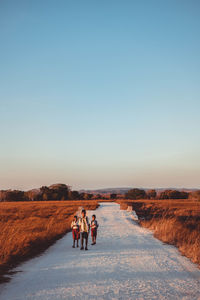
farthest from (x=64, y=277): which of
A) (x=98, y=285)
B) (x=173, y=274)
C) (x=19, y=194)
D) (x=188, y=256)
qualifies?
(x=19, y=194)

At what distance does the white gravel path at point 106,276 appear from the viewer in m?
5.77

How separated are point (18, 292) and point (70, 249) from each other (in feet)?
19.1

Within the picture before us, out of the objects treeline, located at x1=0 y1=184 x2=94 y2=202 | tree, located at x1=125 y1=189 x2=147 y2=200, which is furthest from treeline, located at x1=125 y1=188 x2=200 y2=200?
treeline, located at x1=0 y1=184 x2=94 y2=202

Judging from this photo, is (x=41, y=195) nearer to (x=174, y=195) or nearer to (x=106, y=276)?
(x=174, y=195)

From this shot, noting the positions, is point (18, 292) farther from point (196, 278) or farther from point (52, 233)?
point (52, 233)

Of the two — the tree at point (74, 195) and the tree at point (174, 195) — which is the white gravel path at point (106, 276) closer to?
the tree at point (174, 195)

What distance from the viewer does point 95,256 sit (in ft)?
32.7

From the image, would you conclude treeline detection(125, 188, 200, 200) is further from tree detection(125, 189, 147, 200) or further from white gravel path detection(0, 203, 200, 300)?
white gravel path detection(0, 203, 200, 300)

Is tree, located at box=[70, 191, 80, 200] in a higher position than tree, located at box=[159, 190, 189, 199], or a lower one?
lower

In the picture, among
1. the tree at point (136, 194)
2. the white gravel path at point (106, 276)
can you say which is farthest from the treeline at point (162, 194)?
the white gravel path at point (106, 276)

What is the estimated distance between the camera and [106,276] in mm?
7094

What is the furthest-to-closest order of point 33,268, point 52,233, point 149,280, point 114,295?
1. point 52,233
2. point 33,268
3. point 149,280
4. point 114,295

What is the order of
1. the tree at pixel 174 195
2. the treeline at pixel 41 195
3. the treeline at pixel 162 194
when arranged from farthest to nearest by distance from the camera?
the treeline at pixel 41 195 → the tree at pixel 174 195 → the treeline at pixel 162 194

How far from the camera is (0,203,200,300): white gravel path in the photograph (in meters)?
5.77
